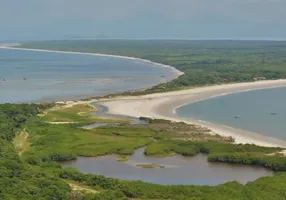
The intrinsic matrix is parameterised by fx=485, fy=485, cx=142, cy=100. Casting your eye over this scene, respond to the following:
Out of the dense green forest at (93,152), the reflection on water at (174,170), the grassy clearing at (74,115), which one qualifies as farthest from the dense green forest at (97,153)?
the reflection on water at (174,170)

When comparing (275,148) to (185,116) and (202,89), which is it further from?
(202,89)

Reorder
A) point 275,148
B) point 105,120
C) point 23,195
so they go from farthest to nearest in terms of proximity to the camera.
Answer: point 105,120 < point 275,148 < point 23,195

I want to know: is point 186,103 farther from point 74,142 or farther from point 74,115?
point 74,142

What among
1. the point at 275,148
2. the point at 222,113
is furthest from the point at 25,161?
the point at 222,113

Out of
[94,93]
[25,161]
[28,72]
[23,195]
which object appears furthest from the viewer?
[28,72]

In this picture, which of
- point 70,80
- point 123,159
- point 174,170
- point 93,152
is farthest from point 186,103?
point 70,80

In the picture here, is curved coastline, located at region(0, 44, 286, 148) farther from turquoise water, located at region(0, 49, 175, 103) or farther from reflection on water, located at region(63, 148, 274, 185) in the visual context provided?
turquoise water, located at region(0, 49, 175, 103)

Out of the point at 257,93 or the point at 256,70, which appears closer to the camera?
the point at 257,93
